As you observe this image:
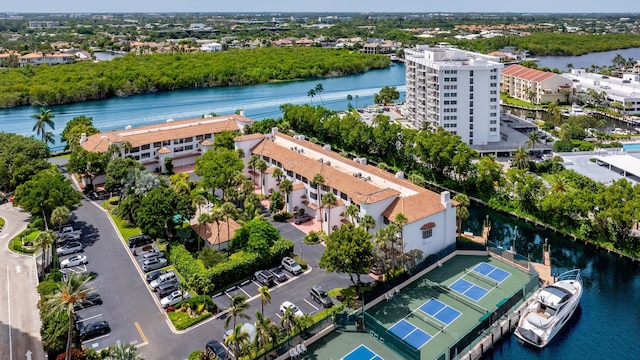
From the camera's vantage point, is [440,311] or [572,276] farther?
[572,276]

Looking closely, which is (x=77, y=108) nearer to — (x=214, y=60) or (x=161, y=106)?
(x=161, y=106)

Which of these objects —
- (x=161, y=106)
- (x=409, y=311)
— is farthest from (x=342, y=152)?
(x=161, y=106)

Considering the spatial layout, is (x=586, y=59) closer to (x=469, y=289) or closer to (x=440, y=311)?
(x=469, y=289)

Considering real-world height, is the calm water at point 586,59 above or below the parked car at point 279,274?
above

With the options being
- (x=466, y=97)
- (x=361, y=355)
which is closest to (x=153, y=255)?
(x=361, y=355)

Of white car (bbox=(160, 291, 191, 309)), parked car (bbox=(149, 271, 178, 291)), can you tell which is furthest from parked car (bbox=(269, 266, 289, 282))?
parked car (bbox=(149, 271, 178, 291))

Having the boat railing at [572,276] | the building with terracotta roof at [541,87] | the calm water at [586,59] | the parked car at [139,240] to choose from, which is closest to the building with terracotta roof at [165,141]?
the parked car at [139,240]

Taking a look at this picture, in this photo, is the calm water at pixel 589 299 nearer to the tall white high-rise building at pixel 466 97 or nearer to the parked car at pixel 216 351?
the parked car at pixel 216 351
